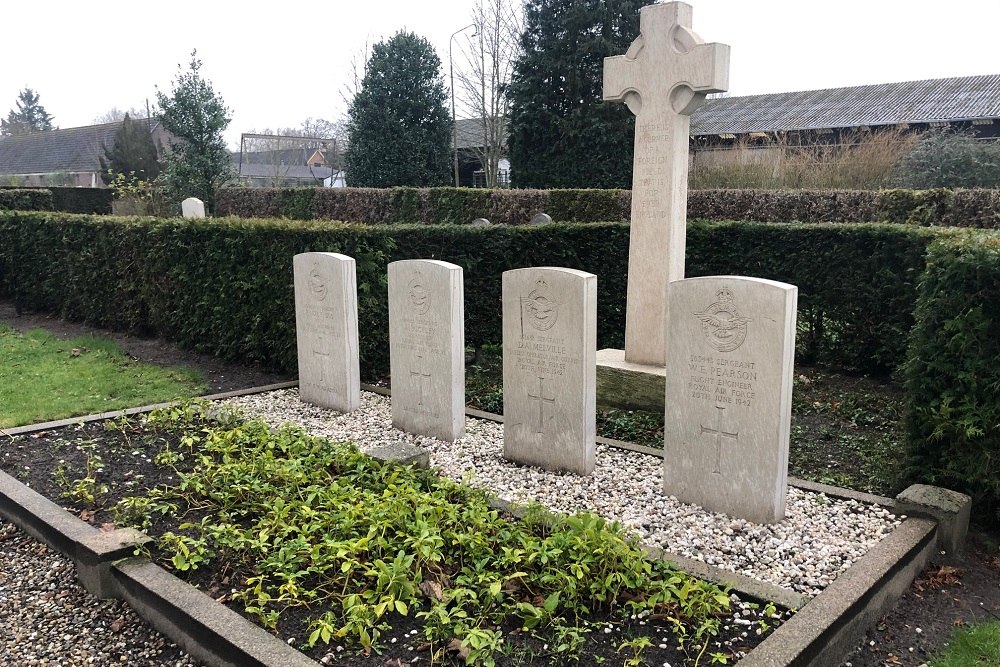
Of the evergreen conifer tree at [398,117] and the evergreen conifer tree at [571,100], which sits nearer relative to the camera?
the evergreen conifer tree at [571,100]

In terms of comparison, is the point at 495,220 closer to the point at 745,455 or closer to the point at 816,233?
the point at 816,233

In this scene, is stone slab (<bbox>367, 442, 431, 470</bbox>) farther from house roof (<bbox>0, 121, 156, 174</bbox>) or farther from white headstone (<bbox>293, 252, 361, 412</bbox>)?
house roof (<bbox>0, 121, 156, 174</bbox>)

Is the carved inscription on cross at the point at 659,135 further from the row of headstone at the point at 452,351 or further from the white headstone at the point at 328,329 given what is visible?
the white headstone at the point at 328,329

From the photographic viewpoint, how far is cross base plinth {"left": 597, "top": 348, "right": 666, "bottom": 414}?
7027 millimetres

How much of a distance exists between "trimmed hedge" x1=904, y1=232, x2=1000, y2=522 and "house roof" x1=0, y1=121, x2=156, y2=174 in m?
49.6

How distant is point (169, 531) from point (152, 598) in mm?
698

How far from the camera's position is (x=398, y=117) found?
26312 millimetres

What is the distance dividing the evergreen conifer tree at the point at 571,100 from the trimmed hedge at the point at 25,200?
1339 centimetres

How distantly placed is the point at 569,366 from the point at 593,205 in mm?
11742

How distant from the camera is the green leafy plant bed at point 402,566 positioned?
10.5 ft

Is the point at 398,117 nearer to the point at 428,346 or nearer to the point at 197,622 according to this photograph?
the point at 428,346

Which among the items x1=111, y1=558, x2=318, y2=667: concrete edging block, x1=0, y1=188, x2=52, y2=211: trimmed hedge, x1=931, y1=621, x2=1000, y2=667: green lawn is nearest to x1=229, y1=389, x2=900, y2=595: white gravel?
x1=931, y1=621, x2=1000, y2=667: green lawn

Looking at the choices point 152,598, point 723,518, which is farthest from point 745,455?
point 152,598

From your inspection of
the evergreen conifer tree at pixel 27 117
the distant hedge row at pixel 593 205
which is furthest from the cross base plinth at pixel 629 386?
the evergreen conifer tree at pixel 27 117
